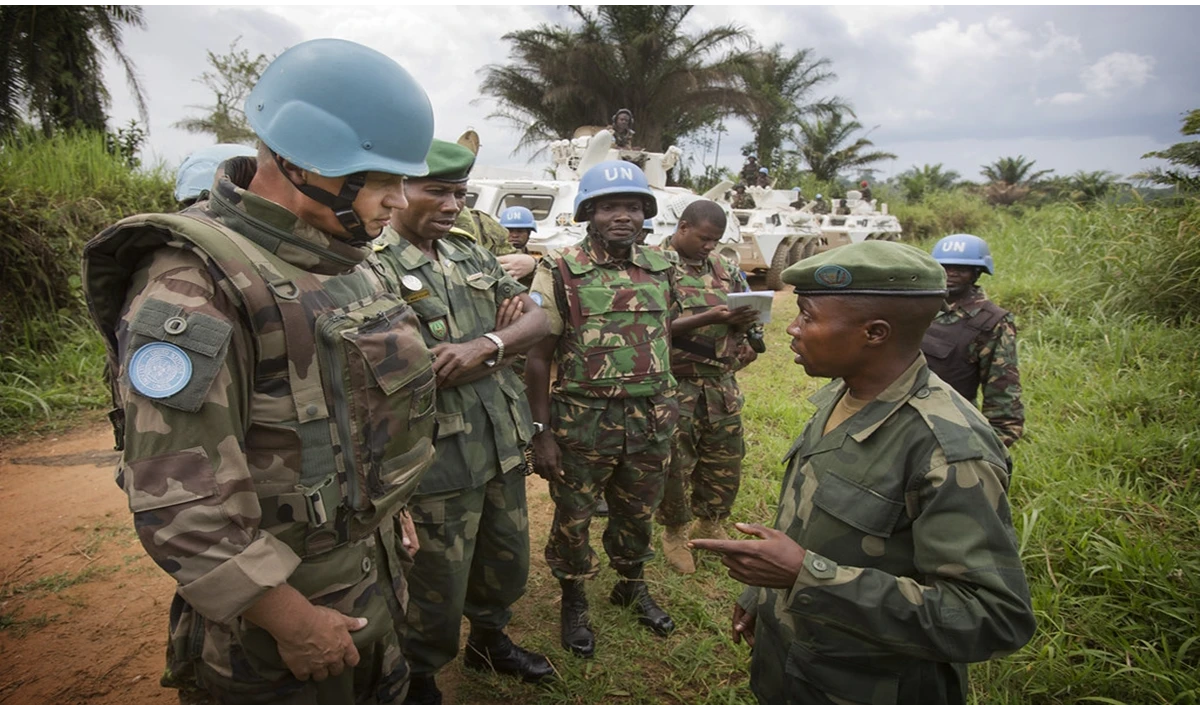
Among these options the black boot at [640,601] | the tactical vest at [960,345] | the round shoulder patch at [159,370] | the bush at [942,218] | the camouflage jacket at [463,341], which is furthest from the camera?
the bush at [942,218]

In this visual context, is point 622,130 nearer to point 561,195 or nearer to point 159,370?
point 561,195

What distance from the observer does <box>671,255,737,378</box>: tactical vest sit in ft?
10.7

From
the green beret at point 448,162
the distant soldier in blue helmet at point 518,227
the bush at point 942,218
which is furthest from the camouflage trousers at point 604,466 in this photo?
the bush at point 942,218

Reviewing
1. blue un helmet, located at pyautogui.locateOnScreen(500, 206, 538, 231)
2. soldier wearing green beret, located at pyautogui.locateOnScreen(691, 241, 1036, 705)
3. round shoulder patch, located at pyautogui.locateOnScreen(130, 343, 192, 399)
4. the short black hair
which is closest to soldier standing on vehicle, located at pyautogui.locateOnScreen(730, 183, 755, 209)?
blue un helmet, located at pyautogui.locateOnScreen(500, 206, 538, 231)

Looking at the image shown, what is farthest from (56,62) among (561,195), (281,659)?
(281,659)

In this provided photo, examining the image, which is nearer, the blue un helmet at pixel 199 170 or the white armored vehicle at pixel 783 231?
the blue un helmet at pixel 199 170

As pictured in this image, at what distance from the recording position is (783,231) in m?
12.8

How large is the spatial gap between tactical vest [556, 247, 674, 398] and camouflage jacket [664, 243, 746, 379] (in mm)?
576

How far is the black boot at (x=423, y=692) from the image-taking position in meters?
2.29

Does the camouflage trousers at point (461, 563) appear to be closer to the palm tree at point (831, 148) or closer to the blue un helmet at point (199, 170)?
the blue un helmet at point (199, 170)

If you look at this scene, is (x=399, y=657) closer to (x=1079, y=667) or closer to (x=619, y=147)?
(x=1079, y=667)

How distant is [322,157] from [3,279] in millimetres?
6207

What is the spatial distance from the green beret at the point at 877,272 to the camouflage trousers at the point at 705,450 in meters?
1.84

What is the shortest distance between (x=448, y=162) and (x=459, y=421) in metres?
0.85
